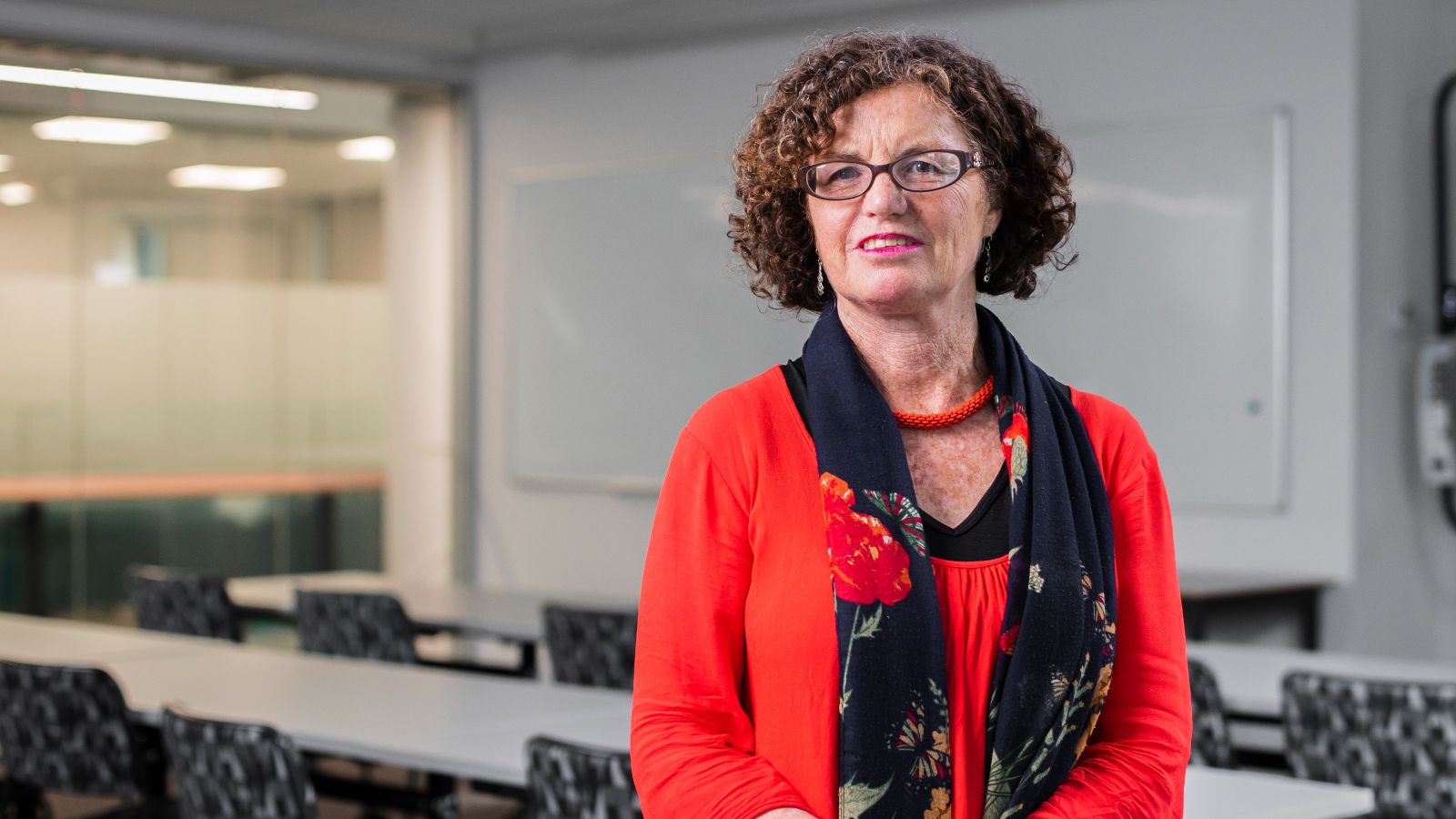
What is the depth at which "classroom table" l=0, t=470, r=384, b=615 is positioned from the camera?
7.24 metres

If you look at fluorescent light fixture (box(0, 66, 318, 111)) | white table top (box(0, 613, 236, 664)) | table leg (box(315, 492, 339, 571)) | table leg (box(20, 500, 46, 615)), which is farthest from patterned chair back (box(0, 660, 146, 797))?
table leg (box(315, 492, 339, 571))

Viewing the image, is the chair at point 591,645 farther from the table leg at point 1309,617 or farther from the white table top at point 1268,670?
the table leg at point 1309,617

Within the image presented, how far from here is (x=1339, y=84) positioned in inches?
227

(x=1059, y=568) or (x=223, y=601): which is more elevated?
(x=1059, y=568)

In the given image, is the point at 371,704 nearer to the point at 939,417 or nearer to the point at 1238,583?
the point at 939,417

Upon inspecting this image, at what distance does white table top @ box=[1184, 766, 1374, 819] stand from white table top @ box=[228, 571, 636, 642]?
2755 mm

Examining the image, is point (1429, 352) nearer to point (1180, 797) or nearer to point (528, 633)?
point (528, 633)

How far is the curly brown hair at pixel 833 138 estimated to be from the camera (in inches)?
52.9

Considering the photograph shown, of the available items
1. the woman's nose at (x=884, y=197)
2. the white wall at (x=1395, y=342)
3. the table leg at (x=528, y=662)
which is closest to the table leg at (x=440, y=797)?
the table leg at (x=528, y=662)

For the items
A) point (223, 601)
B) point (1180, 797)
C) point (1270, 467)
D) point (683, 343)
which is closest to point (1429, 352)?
point (1270, 467)

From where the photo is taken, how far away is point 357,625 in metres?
4.99

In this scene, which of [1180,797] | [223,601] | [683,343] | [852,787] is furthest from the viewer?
[683,343]

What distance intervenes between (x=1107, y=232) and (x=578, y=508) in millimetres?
3165

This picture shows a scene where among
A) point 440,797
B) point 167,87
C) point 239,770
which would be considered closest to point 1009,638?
point 239,770
